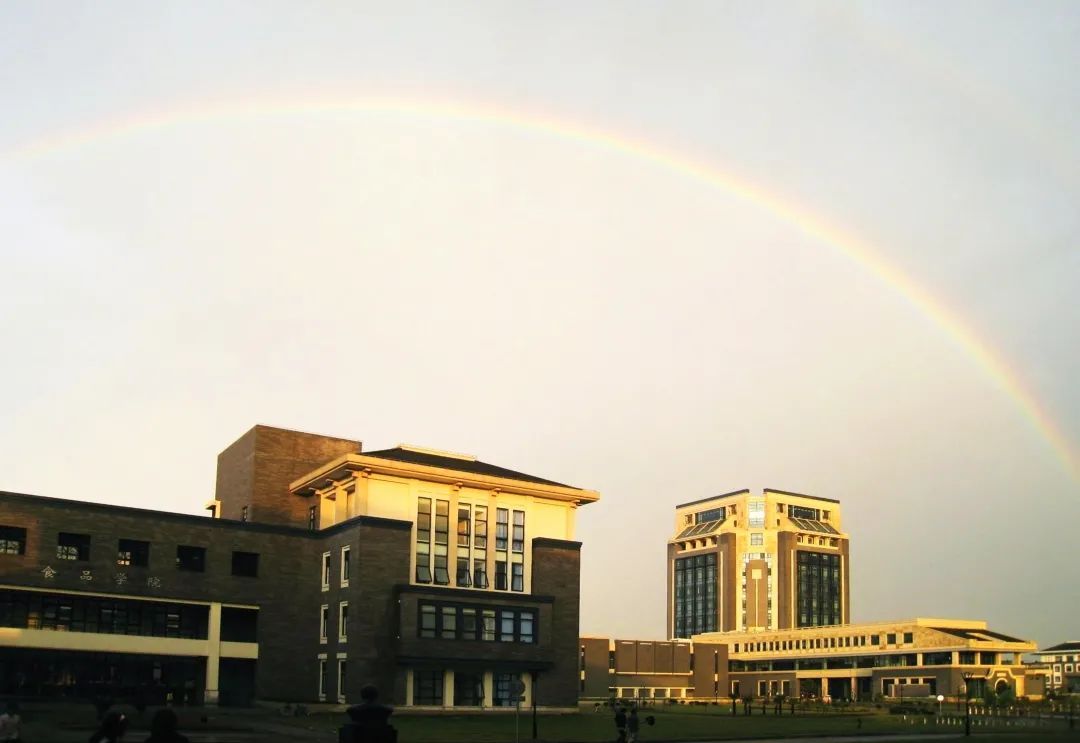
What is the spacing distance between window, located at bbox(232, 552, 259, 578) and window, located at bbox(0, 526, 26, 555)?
45.0ft

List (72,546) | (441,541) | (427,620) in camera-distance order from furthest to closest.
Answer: (441,541) → (427,620) → (72,546)

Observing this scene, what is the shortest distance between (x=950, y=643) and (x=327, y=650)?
116422mm

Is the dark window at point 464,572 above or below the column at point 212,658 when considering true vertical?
above

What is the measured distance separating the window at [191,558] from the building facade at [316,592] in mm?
69

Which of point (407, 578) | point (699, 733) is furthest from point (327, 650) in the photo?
point (699, 733)

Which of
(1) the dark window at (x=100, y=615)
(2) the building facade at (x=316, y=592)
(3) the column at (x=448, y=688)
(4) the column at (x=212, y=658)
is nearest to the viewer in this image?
(1) the dark window at (x=100, y=615)

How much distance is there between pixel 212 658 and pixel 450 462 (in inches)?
891

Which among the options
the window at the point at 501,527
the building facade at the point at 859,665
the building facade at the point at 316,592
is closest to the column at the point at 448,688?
the building facade at the point at 316,592

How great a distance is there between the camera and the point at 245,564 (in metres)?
78.5

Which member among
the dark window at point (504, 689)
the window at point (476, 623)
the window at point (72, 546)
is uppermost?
the window at point (72, 546)

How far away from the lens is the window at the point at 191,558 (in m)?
75.9

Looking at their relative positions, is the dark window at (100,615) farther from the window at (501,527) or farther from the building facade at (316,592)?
the window at (501,527)

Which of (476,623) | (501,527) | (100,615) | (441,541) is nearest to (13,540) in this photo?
(100,615)

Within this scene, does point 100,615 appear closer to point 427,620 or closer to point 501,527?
point 427,620
